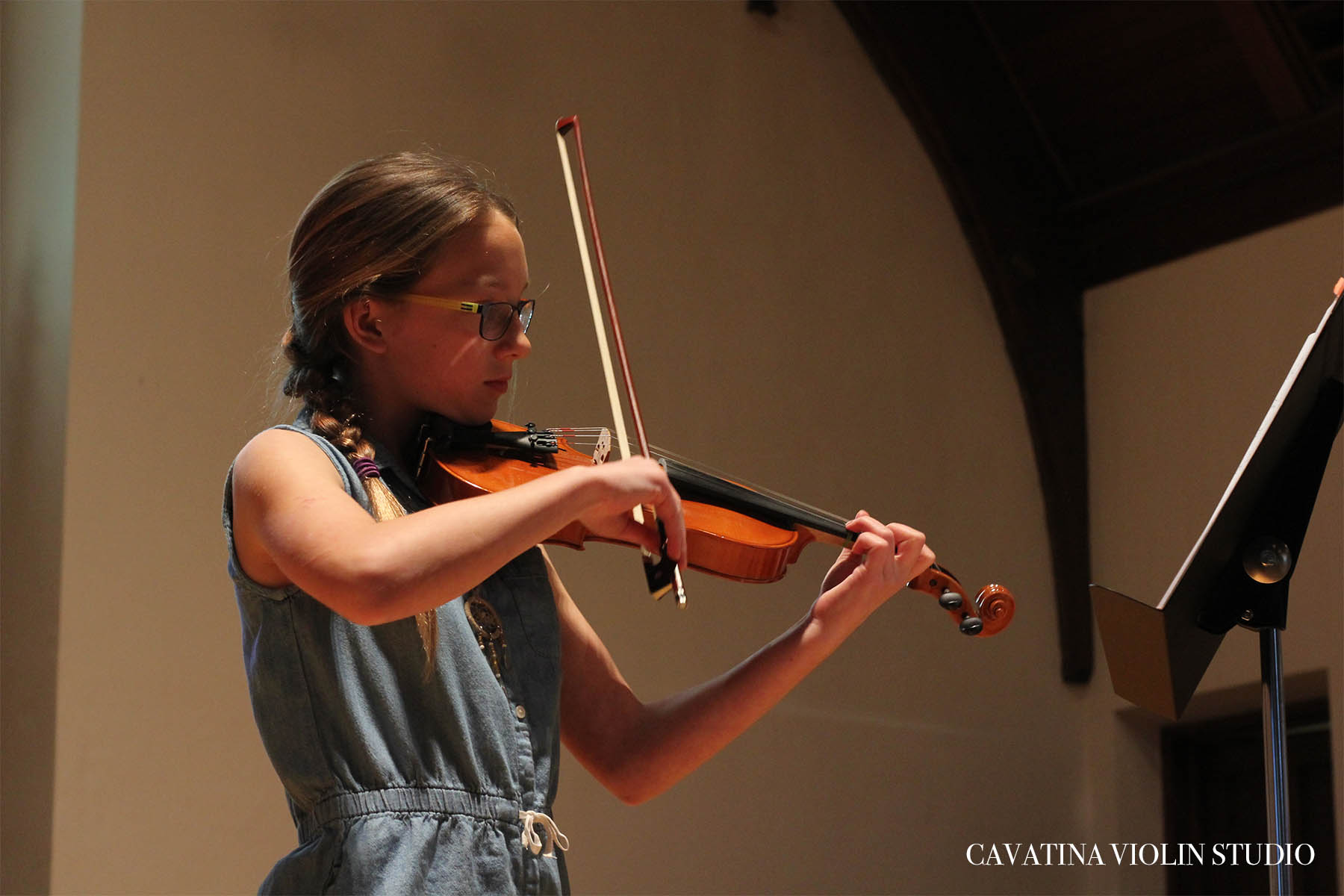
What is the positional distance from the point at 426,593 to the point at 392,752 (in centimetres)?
19

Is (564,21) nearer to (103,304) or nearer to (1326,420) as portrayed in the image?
(103,304)

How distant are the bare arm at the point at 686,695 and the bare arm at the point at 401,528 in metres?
0.35

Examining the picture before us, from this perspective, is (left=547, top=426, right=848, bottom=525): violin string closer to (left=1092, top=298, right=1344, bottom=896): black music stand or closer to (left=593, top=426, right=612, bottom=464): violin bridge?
(left=593, top=426, right=612, bottom=464): violin bridge

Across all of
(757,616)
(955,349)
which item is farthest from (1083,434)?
(757,616)

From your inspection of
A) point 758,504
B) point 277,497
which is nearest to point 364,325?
A: point 277,497

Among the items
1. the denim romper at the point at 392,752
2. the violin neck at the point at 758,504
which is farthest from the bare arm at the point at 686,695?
the denim romper at the point at 392,752

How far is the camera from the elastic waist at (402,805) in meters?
1.21

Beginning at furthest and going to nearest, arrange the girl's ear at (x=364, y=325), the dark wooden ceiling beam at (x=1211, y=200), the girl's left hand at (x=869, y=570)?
the dark wooden ceiling beam at (x=1211, y=200) → the girl's left hand at (x=869, y=570) → the girl's ear at (x=364, y=325)

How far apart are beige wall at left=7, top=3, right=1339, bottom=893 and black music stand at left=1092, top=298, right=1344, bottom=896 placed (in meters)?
1.70

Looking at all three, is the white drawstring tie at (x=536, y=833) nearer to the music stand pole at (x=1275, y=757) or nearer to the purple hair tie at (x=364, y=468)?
the purple hair tie at (x=364, y=468)

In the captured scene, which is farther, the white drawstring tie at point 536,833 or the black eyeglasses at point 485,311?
the black eyeglasses at point 485,311

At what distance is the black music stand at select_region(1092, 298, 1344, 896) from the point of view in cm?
153

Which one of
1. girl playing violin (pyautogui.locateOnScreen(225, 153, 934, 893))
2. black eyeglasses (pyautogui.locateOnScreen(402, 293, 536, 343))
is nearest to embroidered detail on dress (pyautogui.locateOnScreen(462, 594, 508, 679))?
girl playing violin (pyautogui.locateOnScreen(225, 153, 934, 893))

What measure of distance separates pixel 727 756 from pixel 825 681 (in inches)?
15.9
